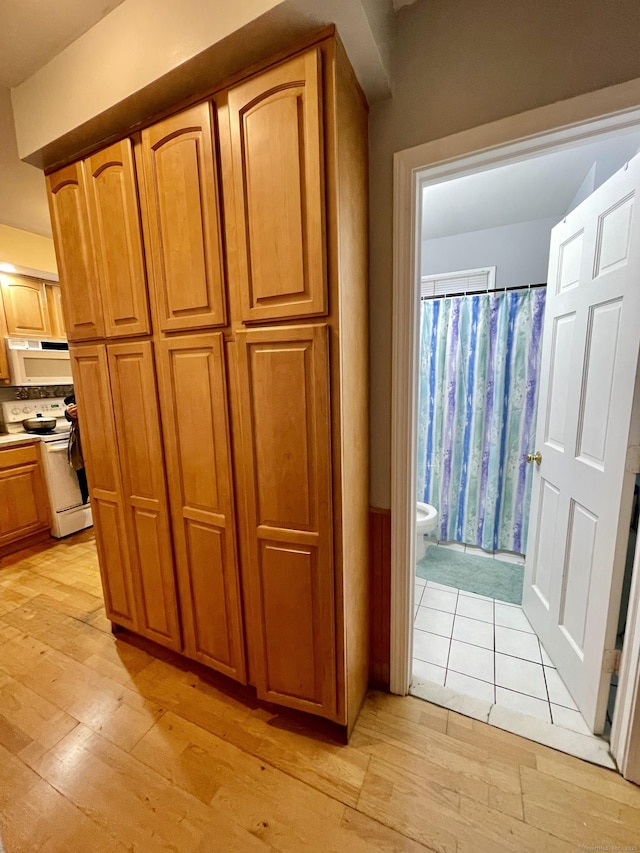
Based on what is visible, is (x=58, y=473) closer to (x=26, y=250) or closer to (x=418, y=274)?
(x=26, y=250)

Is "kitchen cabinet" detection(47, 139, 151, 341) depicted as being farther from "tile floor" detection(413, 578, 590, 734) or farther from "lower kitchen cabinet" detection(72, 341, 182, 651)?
"tile floor" detection(413, 578, 590, 734)

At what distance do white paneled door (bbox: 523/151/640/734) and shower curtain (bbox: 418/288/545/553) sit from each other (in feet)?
2.36

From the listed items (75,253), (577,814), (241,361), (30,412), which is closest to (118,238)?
(75,253)

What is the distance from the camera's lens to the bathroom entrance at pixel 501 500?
4.56 ft

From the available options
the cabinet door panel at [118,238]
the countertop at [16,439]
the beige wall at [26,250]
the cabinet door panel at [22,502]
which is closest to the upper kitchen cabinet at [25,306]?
the beige wall at [26,250]

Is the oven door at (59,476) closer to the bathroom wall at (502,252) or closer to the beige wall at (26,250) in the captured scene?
the beige wall at (26,250)

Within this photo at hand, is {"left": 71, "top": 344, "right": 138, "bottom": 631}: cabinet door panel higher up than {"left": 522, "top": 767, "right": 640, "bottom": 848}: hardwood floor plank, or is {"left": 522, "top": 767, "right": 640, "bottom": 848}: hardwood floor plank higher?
{"left": 71, "top": 344, "right": 138, "bottom": 631}: cabinet door panel

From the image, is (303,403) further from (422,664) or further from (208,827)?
(422,664)

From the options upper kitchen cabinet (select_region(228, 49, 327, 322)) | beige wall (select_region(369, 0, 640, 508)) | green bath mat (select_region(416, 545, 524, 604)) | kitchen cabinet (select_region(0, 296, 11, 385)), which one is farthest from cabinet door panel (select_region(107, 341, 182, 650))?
kitchen cabinet (select_region(0, 296, 11, 385))

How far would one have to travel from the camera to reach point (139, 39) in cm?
111

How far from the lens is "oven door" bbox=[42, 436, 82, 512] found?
9.36 feet

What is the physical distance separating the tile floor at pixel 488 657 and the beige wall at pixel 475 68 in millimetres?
1399

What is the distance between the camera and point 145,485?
1511mm

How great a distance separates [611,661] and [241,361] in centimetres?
173
